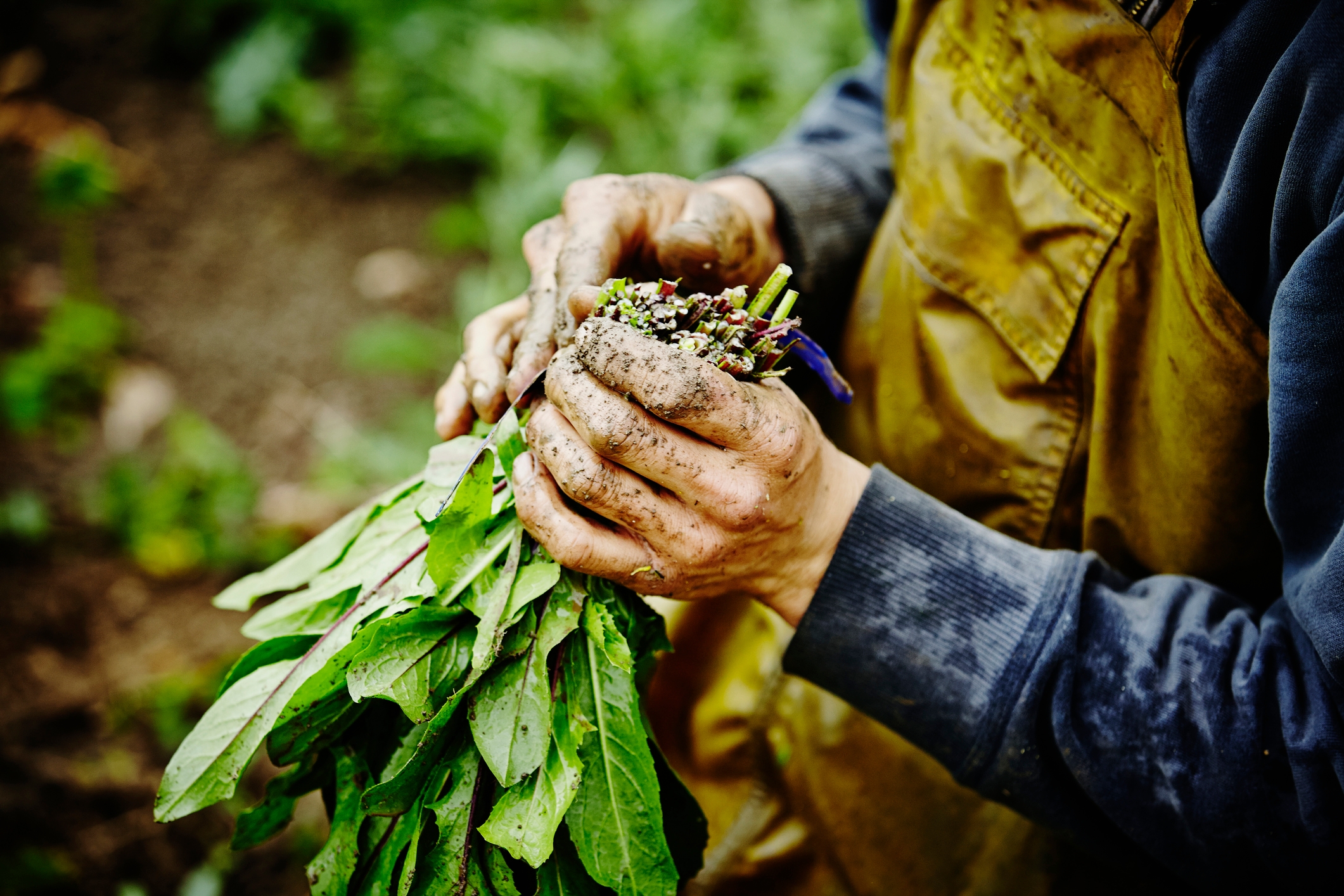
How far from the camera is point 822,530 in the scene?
1.28 metres

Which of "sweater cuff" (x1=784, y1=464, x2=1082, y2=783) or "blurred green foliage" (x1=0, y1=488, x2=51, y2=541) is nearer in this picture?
"sweater cuff" (x1=784, y1=464, x2=1082, y2=783)

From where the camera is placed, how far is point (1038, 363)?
138 centimetres

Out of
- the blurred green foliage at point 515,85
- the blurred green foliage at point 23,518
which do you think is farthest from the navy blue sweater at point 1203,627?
the blurred green foliage at point 23,518

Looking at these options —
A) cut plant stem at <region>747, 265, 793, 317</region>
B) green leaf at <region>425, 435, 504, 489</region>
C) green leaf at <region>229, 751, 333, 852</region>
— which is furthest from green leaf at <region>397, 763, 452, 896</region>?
cut plant stem at <region>747, 265, 793, 317</region>

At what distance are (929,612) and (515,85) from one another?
13.4 ft

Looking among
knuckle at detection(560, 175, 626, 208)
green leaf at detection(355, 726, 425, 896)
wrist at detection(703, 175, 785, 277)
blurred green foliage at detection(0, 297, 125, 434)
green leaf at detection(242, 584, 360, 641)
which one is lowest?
blurred green foliage at detection(0, 297, 125, 434)

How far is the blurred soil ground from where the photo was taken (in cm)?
236

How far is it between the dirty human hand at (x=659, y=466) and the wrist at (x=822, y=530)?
41mm

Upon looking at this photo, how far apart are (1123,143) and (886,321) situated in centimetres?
53

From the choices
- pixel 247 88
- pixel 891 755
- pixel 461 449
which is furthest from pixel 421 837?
pixel 247 88

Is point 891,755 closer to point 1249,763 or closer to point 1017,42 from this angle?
point 1249,763

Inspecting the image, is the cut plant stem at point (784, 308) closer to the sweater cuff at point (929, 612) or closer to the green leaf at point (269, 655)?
the sweater cuff at point (929, 612)

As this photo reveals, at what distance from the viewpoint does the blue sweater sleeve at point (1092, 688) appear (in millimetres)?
1106

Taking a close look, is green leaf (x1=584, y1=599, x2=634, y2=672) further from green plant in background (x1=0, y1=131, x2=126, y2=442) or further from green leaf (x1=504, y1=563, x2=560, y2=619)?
green plant in background (x1=0, y1=131, x2=126, y2=442)
